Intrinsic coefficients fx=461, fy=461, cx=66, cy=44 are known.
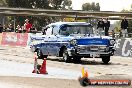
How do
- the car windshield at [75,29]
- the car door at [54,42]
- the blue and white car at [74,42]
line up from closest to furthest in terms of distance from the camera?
the blue and white car at [74,42]
the car windshield at [75,29]
the car door at [54,42]

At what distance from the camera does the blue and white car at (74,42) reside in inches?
777

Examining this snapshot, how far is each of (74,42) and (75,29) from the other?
4.50 feet

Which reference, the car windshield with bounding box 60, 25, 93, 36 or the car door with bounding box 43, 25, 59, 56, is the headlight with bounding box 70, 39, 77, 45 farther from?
the car door with bounding box 43, 25, 59, 56

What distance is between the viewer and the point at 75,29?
21.0 metres

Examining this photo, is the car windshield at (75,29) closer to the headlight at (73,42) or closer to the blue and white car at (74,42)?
the blue and white car at (74,42)

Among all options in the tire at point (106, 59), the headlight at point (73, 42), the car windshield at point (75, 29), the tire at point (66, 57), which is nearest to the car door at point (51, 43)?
the car windshield at point (75, 29)

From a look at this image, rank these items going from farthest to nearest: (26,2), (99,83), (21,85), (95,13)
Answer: (26,2) → (95,13) → (21,85) → (99,83)

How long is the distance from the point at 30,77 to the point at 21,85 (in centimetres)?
202

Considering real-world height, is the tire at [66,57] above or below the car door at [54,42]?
below

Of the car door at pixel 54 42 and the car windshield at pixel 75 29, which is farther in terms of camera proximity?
the car door at pixel 54 42

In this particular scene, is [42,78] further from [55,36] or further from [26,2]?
[26,2]

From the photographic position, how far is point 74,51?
19.8 m

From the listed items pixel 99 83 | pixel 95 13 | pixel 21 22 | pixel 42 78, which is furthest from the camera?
pixel 21 22

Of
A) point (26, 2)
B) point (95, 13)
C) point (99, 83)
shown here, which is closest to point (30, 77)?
point (99, 83)
